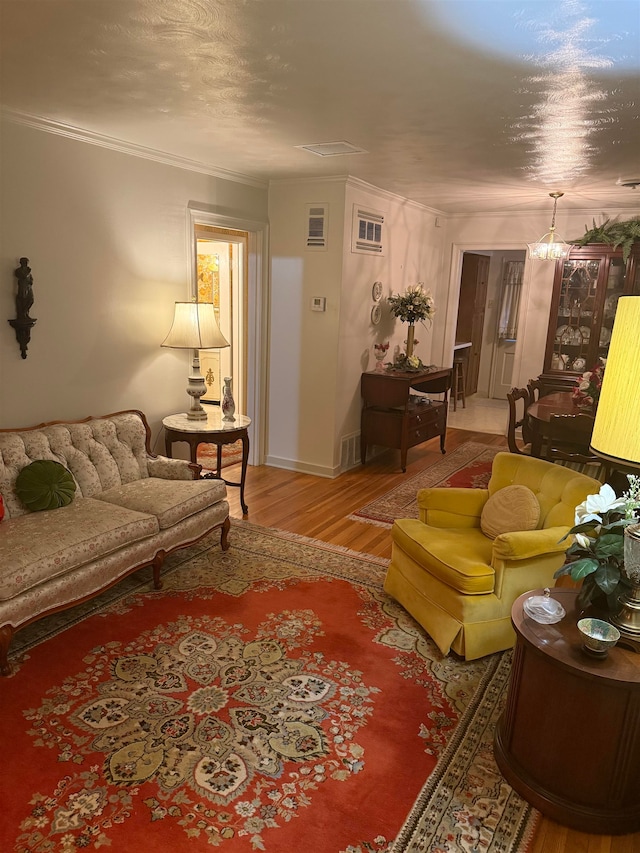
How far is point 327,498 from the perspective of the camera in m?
5.16

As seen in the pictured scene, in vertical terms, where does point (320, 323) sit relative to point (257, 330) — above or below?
above

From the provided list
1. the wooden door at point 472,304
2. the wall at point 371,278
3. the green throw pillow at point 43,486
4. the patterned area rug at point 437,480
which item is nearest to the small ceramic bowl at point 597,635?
the patterned area rug at point 437,480

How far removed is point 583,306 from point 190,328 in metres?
4.48

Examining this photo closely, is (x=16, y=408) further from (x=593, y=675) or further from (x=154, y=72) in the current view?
(x=593, y=675)

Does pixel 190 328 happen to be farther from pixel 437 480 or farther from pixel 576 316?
pixel 576 316

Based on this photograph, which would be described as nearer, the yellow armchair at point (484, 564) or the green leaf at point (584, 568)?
the green leaf at point (584, 568)

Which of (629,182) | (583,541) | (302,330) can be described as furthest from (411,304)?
(583,541)

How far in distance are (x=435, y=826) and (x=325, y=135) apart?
3474mm

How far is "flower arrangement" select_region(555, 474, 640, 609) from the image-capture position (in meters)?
2.04

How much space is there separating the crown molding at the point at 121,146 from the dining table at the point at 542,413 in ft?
10.00

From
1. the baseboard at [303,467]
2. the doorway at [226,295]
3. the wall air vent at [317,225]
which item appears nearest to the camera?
the wall air vent at [317,225]

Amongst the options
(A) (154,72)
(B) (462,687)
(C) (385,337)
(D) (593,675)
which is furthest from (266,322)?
(D) (593,675)

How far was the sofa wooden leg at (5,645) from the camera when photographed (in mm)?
2664

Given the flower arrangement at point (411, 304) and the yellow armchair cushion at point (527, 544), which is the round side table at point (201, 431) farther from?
the flower arrangement at point (411, 304)
